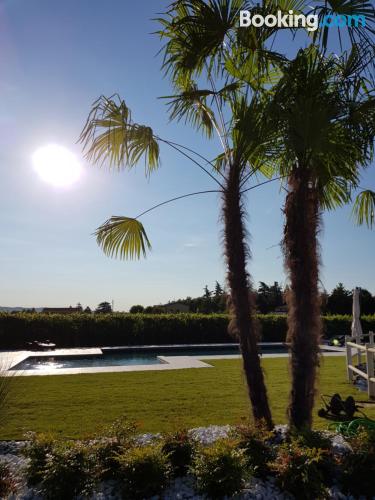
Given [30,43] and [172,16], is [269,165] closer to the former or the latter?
[172,16]

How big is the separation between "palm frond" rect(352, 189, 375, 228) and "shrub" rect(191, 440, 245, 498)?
4.03m

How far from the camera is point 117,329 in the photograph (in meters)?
21.2

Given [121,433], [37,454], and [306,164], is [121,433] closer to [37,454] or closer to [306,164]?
[37,454]

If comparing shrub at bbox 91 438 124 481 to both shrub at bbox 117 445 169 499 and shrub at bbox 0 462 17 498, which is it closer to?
shrub at bbox 117 445 169 499

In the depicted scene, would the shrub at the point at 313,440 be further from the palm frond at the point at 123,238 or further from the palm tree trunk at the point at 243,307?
the palm frond at the point at 123,238

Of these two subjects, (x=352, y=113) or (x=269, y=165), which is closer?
(x=352, y=113)

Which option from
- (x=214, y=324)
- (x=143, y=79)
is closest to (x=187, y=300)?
(x=214, y=324)

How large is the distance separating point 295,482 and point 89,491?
5.66ft

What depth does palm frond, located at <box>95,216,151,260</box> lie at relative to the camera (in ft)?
19.3

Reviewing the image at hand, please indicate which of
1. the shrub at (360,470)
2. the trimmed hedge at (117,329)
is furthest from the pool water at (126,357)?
the shrub at (360,470)

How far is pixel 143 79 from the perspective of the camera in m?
7.52

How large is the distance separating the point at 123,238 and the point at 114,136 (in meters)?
1.39

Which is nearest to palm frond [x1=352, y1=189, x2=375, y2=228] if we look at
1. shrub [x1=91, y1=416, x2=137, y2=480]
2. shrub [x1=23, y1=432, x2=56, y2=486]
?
shrub [x1=91, y1=416, x2=137, y2=480]

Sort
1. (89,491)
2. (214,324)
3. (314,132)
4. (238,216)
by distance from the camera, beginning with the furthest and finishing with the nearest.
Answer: (214,324) < (238,216) < (314,132) < (89,491)
